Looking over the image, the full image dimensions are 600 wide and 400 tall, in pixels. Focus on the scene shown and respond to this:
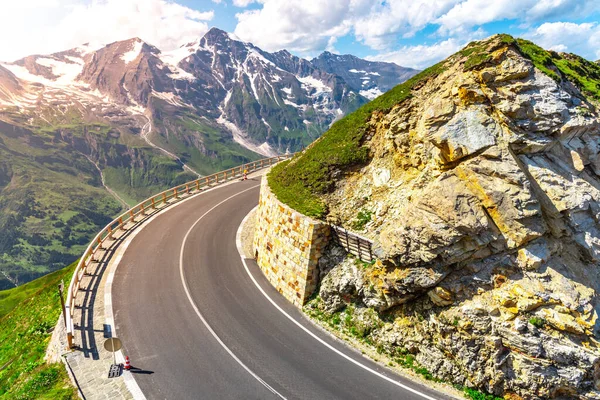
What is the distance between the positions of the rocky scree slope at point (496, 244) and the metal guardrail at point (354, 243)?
529 millimetres

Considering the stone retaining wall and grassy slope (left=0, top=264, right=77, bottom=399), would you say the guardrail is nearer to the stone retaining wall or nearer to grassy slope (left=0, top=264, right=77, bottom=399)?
grassy slope (left=0, top=264, right=77, bottom=399)

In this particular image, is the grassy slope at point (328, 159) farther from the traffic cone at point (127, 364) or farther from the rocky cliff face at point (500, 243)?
Result: the traffic cone at point (127, 364)

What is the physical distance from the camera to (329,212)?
1986 centimetres

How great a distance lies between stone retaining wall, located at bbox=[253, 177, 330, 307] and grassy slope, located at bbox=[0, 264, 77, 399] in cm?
1071

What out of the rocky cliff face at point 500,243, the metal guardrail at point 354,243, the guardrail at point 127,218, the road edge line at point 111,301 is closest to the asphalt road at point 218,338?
the road edge line at point 111,301

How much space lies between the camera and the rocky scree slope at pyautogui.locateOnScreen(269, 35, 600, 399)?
1302 centimetres

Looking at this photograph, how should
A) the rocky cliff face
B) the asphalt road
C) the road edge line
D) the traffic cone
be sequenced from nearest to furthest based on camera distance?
the road edge line
the rocky cliff face
the asphalt road
the traffic cone

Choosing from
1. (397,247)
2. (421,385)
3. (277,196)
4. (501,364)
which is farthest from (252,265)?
(501,364)

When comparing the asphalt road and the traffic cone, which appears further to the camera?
the traffic cone

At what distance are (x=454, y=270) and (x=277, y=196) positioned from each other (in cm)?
1129

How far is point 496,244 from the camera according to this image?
46.6 ft

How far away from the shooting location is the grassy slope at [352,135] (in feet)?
58.4

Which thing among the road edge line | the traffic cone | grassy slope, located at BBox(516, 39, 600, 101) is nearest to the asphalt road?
the road edge line

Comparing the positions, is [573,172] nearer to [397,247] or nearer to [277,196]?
[397,247]
